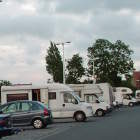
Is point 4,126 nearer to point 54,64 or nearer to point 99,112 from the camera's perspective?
point 99,112

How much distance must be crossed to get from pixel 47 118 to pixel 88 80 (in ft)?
268

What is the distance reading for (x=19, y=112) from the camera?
2758 centimetres

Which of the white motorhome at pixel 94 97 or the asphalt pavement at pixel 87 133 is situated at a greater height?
the white motorhome at pixel 94 97

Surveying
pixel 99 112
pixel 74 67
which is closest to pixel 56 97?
pixel 99 112

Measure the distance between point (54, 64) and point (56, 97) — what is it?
5751cm

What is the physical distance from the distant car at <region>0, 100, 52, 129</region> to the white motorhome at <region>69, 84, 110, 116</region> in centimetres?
1610

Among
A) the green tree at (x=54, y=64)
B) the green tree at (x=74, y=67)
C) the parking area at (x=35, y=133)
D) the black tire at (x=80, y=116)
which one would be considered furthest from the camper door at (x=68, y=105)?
the green tree at (x=74, y=67)

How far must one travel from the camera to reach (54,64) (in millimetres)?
94312

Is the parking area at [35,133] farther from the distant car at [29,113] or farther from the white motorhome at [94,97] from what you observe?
the white motorhome at [94,97]

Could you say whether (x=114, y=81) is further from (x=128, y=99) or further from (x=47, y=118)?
(x=47, y=118)

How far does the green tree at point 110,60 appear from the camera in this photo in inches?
4582

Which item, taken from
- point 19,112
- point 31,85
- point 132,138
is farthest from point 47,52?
point 132,138

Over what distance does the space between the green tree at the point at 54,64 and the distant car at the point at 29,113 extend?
57824 millimetres

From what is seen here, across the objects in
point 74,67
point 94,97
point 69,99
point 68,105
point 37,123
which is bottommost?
point 37,123
